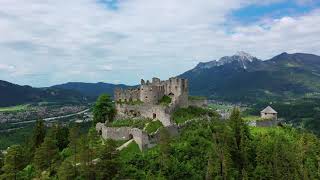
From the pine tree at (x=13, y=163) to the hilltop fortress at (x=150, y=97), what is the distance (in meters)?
21.4

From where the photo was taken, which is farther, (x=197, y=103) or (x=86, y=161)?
(x=197, y=103)

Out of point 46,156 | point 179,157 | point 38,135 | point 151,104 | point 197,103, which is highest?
point 151,104

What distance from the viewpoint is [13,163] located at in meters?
74.1

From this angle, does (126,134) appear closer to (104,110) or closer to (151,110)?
(151,110)

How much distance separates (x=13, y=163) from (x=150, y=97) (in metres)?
29.8

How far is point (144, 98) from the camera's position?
298 ft

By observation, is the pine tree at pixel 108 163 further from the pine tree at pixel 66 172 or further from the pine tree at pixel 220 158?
the pine tree at pixel 220 158

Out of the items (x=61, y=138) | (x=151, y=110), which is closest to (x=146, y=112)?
(x=151, y=110)

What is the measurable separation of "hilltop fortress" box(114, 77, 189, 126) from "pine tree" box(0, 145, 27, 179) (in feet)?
70.3

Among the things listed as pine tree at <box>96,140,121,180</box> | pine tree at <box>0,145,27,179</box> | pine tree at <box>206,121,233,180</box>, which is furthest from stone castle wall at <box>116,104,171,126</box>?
pine tree at <box>0,145,27,179</box>

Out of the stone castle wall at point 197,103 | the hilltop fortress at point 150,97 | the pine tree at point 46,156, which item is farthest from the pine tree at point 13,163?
the stone castle wall at point 197,103

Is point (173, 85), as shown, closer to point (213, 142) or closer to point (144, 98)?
point (144, 98)

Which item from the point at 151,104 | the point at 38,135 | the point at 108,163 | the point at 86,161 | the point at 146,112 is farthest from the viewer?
the point at 38,135

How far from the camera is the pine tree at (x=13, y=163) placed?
73.1 meters
